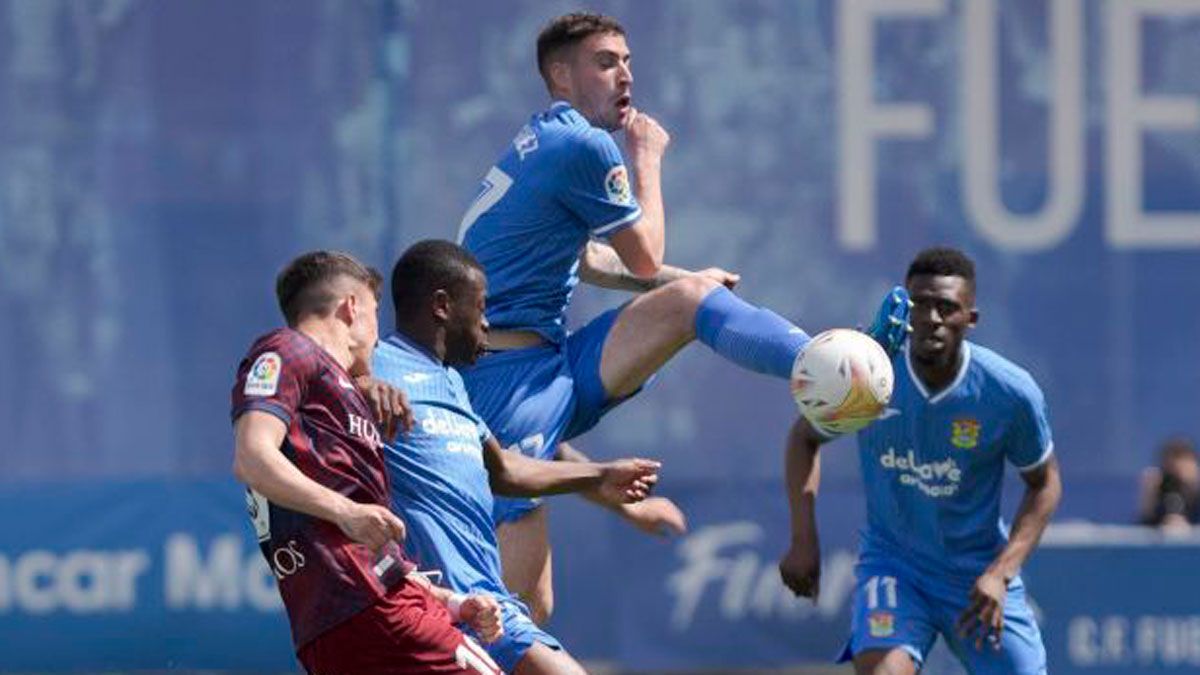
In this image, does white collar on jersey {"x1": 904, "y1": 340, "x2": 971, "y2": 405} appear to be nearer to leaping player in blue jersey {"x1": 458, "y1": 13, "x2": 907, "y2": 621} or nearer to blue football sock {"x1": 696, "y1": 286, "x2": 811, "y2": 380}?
leaping player in blue jersey {"x1": 458, "y1": 13, "x2": 907, "y2": 621}

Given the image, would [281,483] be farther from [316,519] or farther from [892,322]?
[892,322]

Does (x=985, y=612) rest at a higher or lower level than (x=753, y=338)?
lower

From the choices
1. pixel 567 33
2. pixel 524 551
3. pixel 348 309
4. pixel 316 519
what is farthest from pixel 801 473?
pixel 316 519

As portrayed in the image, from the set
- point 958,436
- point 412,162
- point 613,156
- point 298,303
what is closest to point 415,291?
point 298,303

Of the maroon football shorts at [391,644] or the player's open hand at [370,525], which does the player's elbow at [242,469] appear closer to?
the player's open hand at [370,525]

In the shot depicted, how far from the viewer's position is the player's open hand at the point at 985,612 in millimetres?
9406

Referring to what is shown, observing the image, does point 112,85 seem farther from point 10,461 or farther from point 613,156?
point 613,156

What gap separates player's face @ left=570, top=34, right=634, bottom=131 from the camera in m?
8.93

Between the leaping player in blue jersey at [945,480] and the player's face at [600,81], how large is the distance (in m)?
1.48

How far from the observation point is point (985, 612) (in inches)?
370

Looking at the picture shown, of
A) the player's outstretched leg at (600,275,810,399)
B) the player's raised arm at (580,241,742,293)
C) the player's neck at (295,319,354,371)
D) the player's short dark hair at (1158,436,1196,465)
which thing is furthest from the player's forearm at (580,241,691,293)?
the player's short dark hair at (1158,436,1196,465)

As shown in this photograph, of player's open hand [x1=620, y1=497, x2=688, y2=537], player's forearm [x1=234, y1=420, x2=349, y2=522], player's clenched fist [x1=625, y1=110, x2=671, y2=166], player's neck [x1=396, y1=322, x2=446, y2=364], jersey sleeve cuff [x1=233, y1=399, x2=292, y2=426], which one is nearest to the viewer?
player's forearm [x1=234, y1=420, x2=349, y2=522]

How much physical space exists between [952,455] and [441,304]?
112 inches

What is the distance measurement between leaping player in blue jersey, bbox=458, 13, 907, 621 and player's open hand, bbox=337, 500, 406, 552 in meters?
1.98
